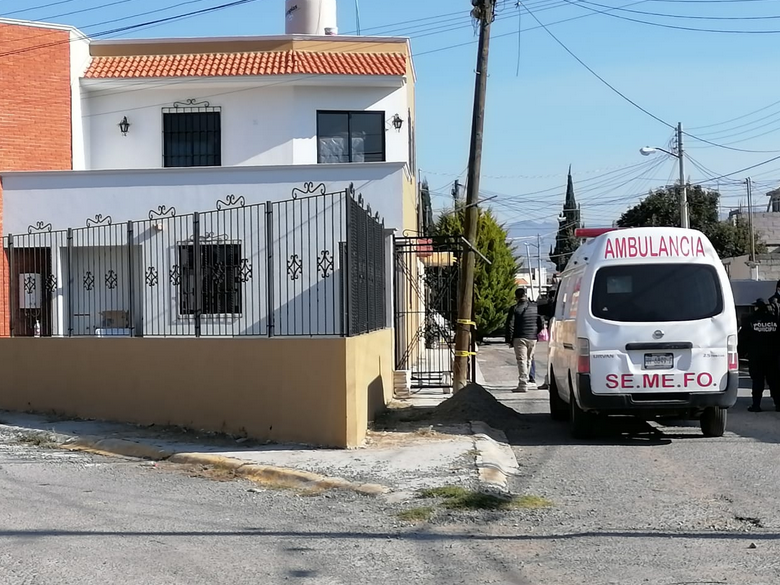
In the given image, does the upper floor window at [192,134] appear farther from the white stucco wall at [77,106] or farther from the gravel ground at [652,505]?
the gravel ground at [652,505]

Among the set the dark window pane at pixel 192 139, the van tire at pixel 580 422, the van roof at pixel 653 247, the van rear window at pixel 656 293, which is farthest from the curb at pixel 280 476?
the dark window pane at pixel 192 139

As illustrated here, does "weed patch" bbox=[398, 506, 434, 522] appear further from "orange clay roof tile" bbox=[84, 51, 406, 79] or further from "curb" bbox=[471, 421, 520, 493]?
"orange clay roof tile" bbox=[84, 51, 406, 79]

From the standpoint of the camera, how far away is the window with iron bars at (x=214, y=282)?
523 inches

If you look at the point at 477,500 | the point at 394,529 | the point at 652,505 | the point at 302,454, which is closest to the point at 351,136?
the point at 302,454

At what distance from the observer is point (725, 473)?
374 inches

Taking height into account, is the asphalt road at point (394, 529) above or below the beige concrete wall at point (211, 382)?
below

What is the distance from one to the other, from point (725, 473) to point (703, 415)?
235cm

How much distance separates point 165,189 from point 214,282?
6694 millimetres

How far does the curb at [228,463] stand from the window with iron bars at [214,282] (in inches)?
87.0

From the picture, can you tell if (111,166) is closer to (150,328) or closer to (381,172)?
(381,172)

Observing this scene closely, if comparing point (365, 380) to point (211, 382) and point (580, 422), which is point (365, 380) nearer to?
Result: point (211, 382)

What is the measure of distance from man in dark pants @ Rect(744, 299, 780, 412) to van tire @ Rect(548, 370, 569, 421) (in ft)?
9.84

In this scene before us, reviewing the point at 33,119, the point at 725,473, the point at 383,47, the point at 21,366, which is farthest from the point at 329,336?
the point at 383,47

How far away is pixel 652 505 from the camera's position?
320 inches
